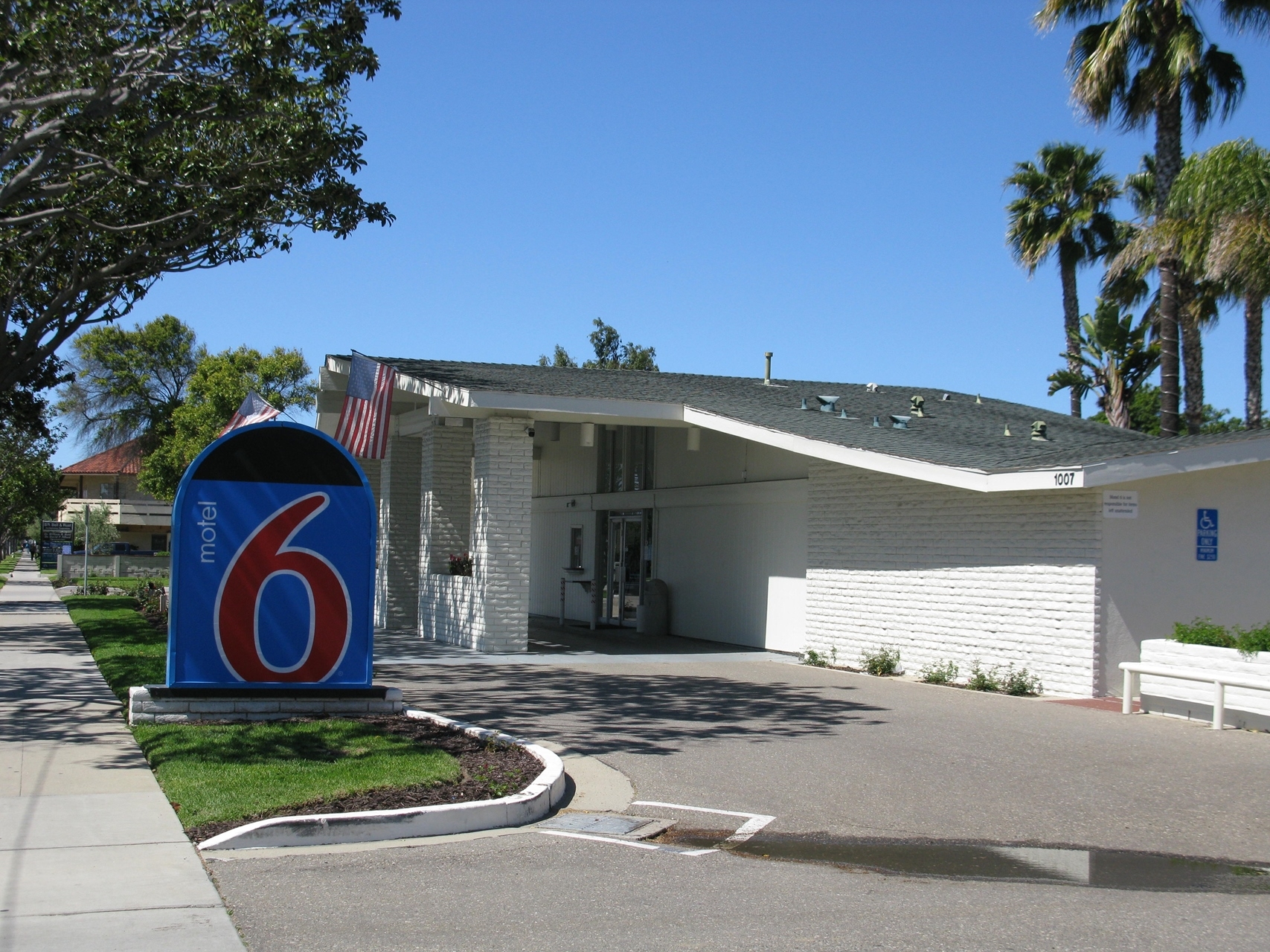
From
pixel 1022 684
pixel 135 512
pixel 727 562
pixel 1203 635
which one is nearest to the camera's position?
pixel 1203 635

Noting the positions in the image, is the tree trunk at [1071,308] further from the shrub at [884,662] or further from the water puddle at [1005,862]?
the water puddle at [1005,862]

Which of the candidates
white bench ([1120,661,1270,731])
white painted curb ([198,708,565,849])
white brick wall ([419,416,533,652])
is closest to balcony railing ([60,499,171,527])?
white brick wall ([419,416,533,652])

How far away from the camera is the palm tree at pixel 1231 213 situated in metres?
18.1

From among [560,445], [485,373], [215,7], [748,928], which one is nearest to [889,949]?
[748,928]

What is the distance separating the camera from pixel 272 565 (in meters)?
11.0

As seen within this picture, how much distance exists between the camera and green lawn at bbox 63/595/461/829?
7.68m

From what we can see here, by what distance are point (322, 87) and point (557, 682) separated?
775cm

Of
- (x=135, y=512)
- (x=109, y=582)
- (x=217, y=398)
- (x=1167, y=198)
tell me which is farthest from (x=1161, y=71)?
(x=135, y=512)

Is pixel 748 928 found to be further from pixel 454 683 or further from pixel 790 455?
pixel 790 455

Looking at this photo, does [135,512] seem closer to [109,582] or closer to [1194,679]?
[109,582]

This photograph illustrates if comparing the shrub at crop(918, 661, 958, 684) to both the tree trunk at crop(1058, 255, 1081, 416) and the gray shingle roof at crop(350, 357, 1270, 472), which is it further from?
the tree trunk at crop(1058, 255, 1081, 416)

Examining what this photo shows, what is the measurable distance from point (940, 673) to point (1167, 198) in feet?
34.5

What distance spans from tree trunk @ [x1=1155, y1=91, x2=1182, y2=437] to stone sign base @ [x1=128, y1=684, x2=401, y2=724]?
1624 centimetres

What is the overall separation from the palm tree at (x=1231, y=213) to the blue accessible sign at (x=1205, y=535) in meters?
5.51
